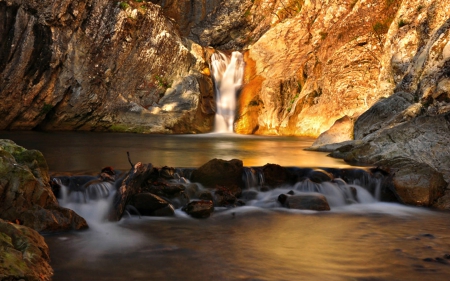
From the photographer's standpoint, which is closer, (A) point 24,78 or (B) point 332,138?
(B) point 332,138

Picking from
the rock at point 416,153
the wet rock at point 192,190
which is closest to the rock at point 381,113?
the rock at point 416,153

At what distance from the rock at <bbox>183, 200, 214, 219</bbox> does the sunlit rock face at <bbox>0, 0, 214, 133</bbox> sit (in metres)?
16.8

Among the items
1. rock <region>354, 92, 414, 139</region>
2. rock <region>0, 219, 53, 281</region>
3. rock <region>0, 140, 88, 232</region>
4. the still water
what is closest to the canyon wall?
rock <region>354, 92, 414, 139</region>

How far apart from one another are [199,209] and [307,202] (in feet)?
6.16

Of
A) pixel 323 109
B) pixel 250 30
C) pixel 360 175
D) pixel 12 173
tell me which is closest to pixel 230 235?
pixel 12 173

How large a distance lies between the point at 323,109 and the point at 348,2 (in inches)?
298

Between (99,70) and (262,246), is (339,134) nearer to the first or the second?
(262,246)

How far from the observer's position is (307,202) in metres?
6.93

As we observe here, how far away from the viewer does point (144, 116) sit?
23.6 metres

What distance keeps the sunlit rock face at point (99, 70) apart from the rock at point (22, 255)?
18.2 metres

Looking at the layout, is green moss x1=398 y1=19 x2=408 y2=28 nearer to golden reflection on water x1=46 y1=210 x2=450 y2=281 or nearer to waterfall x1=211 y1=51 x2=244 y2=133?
waterfall x1=211 y1=51 x2=244 y2=133

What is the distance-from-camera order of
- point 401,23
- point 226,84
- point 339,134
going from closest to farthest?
point 339,134
point 401,23
point 226,84

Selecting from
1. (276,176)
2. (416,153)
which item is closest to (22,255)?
(276,176)

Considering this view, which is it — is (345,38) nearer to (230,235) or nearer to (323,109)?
(323,109)
